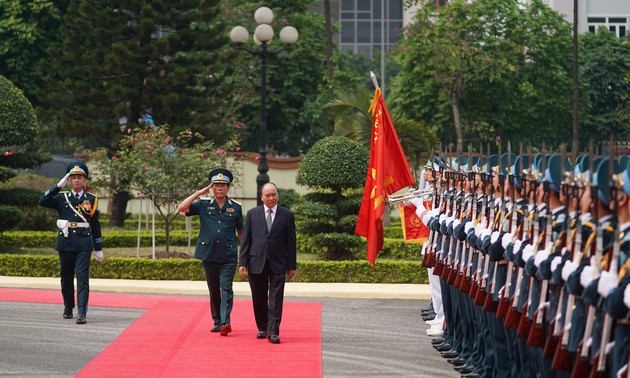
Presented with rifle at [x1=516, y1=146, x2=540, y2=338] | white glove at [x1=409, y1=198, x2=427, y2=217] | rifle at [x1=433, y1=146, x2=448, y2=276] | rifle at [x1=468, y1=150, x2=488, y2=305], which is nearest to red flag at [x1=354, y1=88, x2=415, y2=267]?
white glove at [x1=409, y1=198, x2=427, y2=217]

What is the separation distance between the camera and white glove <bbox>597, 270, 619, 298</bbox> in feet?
26.6

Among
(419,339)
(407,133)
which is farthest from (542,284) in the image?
(407,133)

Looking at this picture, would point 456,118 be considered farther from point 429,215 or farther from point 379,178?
point 429,215

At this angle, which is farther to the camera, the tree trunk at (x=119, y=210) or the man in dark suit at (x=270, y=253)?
the tree trunk at (x=119, y=210)

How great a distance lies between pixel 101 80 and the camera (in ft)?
119

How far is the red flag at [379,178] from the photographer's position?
16188 millimetres

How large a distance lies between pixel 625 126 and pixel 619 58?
4.24m

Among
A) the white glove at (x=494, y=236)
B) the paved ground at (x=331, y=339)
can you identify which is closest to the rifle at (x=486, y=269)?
the white glove at (x=494, y=236)

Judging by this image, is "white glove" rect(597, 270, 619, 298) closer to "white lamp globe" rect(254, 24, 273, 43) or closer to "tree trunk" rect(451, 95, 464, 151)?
"white lamp globe" rect(254, 24, 273, 43)

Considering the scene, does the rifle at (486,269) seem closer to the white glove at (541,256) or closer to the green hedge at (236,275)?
the white glove at (541,256)

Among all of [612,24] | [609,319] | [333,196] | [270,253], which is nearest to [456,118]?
[612,24]

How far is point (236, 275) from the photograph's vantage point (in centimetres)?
2283

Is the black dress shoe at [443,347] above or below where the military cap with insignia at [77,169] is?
below

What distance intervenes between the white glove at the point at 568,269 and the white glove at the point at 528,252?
0.83 metres
